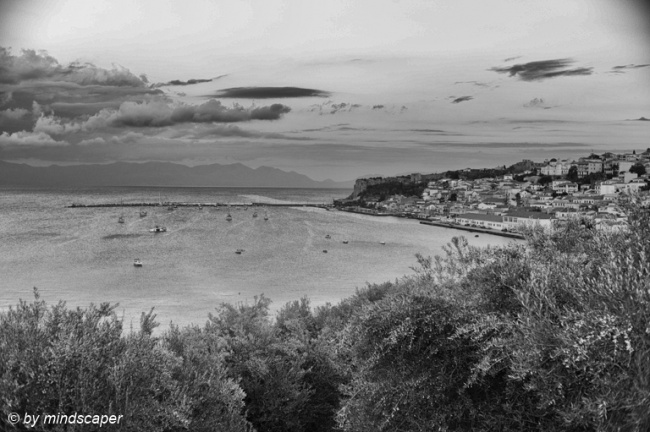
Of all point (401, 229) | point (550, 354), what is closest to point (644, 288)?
point (550, 354)

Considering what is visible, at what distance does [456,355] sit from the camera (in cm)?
686

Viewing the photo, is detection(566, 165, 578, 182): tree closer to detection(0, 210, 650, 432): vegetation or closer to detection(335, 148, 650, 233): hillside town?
detection(335, 148, 650, 233): hillside town

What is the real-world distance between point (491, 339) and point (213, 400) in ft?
13.4

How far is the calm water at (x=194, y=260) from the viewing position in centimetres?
3103

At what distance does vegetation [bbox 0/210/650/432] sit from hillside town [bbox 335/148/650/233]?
49.8 m

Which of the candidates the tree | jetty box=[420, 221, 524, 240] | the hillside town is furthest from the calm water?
the tree

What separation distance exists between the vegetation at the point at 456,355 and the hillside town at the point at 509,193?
49.8 metres

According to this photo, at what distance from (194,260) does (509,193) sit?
217 feet

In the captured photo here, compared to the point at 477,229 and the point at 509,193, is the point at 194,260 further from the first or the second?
the point at 509,193

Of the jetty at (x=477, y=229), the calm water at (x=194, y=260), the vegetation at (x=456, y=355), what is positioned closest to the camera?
the vegetation at (x=456, y=355)

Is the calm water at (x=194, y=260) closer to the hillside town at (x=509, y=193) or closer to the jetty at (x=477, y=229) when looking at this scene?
the jetty at (x=477, y=229)

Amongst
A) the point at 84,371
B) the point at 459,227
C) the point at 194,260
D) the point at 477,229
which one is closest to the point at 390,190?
the point at 459,227

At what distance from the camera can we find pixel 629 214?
639 centimetres

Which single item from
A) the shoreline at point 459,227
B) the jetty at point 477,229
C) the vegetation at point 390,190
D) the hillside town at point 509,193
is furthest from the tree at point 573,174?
the vegetation at point 390,190
